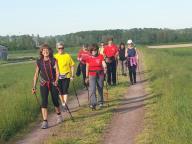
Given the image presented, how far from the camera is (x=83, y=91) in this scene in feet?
60.9

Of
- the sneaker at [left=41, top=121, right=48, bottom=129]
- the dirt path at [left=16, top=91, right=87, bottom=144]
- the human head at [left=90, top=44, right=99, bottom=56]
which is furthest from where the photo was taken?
the human head at [left=90, top=44, right=99, bottom=56]

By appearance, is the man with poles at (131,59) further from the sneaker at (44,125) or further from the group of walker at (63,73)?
the sneaker at (44,125)

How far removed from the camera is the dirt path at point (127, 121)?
9602mm

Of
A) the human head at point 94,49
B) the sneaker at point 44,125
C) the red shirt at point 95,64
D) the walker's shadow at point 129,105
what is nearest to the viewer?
the sneaker at point 44,125

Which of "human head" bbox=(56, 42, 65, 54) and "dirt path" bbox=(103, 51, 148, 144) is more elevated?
"human head" bbox=(56, 42, 65, 54)

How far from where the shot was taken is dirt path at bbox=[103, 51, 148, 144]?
31.5 feet

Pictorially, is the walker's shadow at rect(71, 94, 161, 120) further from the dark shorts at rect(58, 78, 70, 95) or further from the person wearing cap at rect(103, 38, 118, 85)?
the person wearing cap at rect(103, 38, 118, 85)

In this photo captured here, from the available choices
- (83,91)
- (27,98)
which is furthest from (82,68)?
(27,98)

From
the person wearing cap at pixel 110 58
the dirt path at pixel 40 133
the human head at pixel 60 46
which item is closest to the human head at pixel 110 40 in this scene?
the person wearing cap at pixel 110 58

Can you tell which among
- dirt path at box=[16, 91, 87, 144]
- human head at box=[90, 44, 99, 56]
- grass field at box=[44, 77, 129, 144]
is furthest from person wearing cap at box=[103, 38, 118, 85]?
dirt path at box=[16, 91, 87, 144]

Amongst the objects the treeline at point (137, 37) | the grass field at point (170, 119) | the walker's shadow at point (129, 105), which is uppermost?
the grass field at point (170, 119)

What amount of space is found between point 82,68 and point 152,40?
151 meters

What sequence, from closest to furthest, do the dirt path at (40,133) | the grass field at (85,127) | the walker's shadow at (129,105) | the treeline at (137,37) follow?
the grass field at (85,127)
the dirt path at (40,133)
the walker's shadow at (129,105)
the treeline at (137,37)

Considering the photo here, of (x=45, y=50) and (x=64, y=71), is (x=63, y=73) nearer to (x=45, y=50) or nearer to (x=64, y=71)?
(x=64, y=71)
